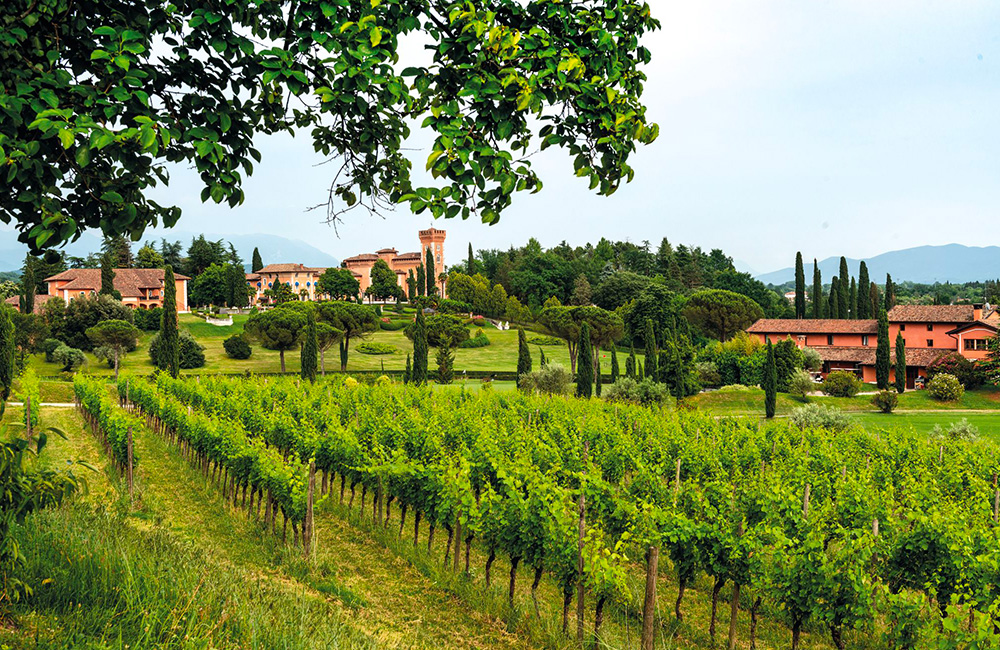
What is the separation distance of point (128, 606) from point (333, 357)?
56682 mm

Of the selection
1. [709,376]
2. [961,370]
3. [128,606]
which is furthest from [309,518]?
[961,370]

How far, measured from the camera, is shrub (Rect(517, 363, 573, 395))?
134 feet

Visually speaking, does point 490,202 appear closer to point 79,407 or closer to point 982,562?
point 982,562

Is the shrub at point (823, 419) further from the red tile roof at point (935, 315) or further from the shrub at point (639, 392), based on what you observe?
the red tile roof at point (935, 315)

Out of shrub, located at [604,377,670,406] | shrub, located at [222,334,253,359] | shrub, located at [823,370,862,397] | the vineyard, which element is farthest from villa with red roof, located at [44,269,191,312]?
shrub, located at [823,370,862,397]

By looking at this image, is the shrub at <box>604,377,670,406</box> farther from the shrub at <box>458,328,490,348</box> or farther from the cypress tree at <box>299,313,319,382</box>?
the shrub at <box>458,328,490,348</box>

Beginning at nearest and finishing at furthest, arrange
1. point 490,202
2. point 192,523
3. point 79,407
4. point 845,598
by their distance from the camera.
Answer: point 490,202
point 845,598
point 192,523
point 79,407

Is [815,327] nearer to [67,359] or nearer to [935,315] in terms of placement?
[935,315]

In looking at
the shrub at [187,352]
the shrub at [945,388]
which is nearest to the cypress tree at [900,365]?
the shrub at [945,388]

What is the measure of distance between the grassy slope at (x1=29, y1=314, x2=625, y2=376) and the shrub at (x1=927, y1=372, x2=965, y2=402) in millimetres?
23787

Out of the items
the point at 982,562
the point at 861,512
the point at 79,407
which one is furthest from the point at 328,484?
the point at 79,407

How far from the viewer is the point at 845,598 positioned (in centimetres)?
768

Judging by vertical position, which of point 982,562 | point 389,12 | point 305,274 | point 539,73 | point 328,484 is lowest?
point 328,484

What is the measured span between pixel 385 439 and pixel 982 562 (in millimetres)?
12264
